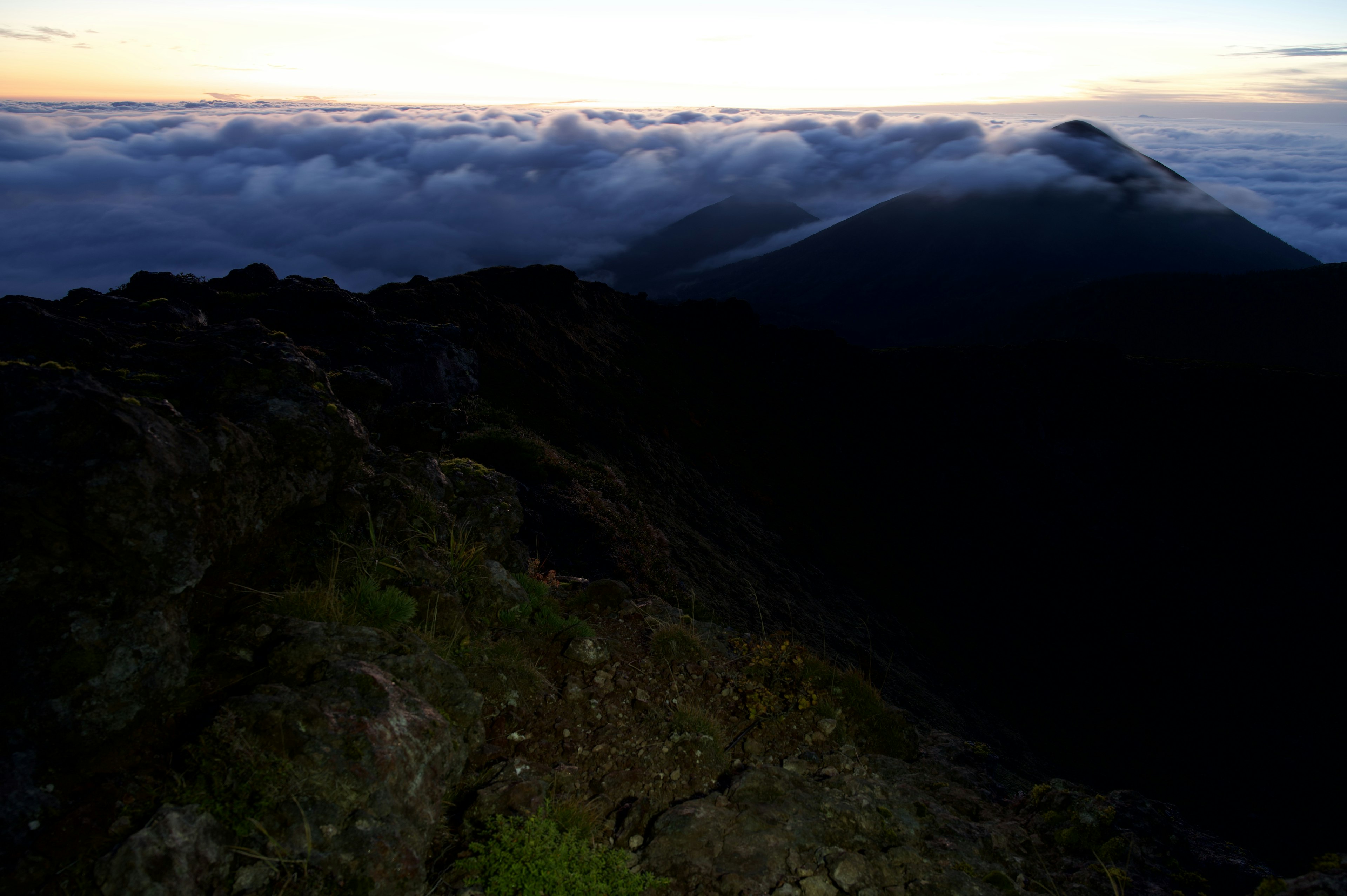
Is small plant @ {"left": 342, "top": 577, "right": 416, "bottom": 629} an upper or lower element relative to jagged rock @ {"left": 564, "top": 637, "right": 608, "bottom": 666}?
upper

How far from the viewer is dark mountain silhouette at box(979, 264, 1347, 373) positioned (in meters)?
102

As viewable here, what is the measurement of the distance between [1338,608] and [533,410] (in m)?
54.6

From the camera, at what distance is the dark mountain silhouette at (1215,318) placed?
10188cm

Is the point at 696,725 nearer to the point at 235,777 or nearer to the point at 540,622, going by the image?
the point at 540,622

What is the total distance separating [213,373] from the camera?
503 cm

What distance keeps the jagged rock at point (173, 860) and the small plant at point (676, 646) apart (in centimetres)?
361

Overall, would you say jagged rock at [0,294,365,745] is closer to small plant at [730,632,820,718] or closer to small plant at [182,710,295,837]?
small plant at [182,710,295,837]

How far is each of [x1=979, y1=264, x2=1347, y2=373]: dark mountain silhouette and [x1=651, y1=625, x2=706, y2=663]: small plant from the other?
4169 inches

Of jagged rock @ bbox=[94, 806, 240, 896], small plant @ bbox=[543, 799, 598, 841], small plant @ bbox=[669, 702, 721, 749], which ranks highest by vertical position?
jagged rock @ bbox=[94, 806, 240, 896]

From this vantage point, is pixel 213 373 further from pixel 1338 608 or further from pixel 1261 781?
pixel 1338 608

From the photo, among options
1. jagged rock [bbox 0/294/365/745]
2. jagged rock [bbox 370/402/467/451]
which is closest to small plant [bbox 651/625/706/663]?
jagged rock [bbox 0/294/365/745]

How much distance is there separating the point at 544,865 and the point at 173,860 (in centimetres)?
162

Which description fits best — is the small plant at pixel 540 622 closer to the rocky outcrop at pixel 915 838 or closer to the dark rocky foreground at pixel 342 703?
the dark rocky foreground at pixel 342 703

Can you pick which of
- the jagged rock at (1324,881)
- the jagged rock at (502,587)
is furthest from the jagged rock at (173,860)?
the jagged rock at (1324,881)
